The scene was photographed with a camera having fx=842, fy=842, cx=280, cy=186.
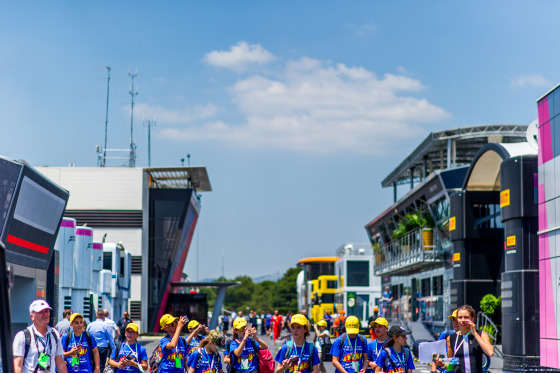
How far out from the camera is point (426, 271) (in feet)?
136

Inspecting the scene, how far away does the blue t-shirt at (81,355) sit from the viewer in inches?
422

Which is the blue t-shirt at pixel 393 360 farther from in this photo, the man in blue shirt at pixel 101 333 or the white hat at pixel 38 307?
the man in blue shirt at pixel 101 333

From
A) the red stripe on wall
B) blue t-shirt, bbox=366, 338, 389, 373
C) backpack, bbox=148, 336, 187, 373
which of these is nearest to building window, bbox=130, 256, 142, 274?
the red stripe on wall

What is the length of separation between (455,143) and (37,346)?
38317 mm

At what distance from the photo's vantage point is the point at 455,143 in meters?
43.7

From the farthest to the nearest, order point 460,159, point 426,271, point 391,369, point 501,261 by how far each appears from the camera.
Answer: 1. point 460,159
2. point 426,271
3. point 501,261
4. point 391,369

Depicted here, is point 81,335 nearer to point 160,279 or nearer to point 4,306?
point 4,306

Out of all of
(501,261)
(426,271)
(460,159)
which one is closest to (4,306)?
(501,261)

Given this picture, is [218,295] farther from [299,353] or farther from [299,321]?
[299,321]

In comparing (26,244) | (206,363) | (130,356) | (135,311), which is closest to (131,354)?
(130,356)

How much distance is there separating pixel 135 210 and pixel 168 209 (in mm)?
2951

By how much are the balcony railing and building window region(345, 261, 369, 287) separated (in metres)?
13.0

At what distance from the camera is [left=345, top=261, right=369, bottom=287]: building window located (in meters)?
65.2

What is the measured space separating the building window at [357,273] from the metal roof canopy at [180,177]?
1289 cm
